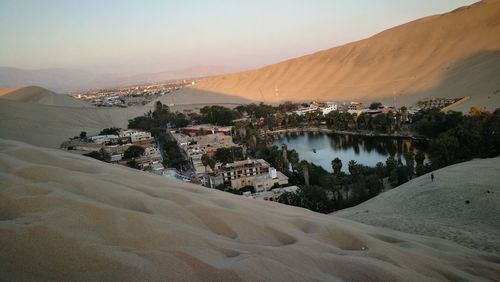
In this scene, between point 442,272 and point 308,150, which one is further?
point 308,150

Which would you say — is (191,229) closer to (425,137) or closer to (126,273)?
(126,273)

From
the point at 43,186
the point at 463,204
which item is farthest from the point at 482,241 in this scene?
the point at 43,186

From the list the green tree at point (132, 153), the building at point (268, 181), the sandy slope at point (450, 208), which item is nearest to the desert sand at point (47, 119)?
the green tree at point (132, 153)

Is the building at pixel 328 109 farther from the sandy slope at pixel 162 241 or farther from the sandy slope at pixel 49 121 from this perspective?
the sandy slope at pixel 162 241

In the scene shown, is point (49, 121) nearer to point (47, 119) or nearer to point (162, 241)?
point (47, 119)

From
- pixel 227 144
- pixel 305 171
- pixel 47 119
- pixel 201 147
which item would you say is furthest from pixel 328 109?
pixel 47 119

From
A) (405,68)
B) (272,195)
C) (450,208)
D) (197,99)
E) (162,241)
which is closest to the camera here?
(162,241)
